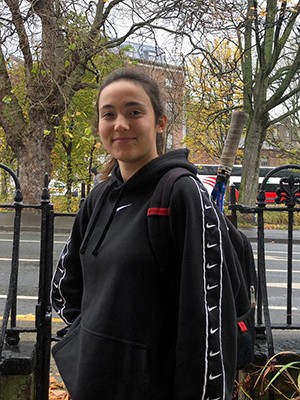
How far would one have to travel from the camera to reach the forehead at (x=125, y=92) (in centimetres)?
164

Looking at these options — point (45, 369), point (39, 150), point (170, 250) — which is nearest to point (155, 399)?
point (170, 250)

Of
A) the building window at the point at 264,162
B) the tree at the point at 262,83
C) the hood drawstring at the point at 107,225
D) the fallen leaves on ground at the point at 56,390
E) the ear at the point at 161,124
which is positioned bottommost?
the fallen leaves on ground at the point at 56,390

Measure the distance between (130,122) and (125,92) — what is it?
11 centimetres

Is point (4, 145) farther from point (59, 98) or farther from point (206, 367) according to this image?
point (206, 367)

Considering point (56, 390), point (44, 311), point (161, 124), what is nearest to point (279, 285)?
point (56, 390)

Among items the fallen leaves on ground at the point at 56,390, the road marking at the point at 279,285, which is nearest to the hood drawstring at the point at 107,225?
the fallen leaves on ground at the point at 56,390

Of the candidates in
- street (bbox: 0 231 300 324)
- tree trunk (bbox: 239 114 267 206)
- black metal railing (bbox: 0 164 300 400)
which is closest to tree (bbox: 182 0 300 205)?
tree trunk (bbox: 239 114 267 206)

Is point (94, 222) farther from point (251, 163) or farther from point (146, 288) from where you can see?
point (251, 163)

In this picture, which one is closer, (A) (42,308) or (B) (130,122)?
(B) (130,122)

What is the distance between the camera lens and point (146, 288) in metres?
1.44

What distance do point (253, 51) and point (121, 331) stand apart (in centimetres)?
1724

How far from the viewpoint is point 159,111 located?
1738 millimetres

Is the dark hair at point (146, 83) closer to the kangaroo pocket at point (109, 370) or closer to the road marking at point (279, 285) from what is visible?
the kangaroo pocket at point (109, 370)

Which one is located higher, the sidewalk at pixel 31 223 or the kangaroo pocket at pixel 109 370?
the sidewalk at pixel 31 223
